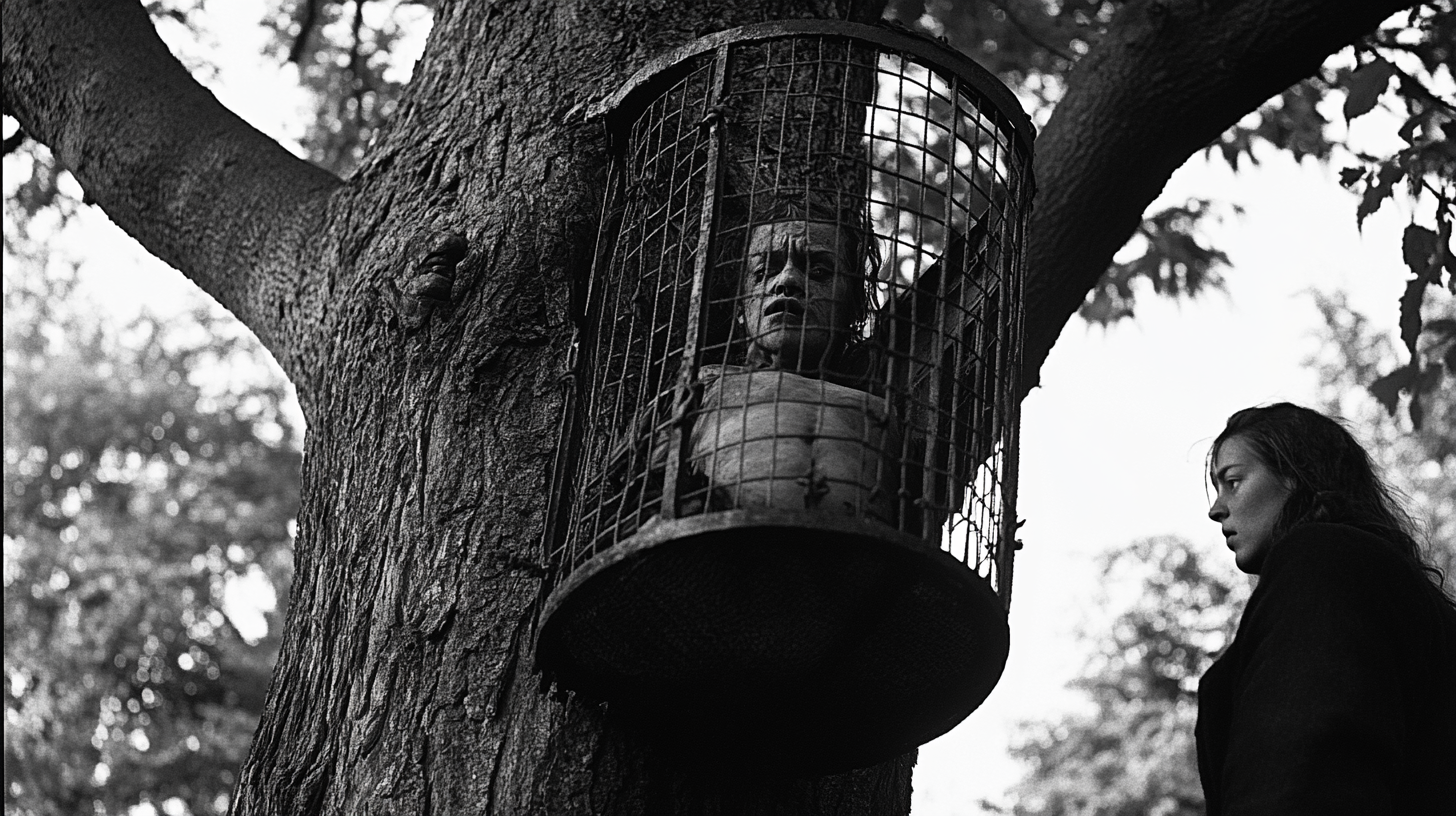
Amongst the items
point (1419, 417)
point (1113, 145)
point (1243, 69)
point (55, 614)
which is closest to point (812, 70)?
point (1113, 145)

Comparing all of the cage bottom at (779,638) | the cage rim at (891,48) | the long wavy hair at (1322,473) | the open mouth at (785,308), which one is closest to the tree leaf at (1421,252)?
the long wavy hair at (1322,473)

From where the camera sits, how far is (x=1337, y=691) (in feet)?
8.41

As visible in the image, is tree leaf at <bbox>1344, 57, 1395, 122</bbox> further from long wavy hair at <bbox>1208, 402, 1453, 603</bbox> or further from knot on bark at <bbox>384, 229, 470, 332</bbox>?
knot on bark at <bbox>384, 229, 470, 332</bbox>

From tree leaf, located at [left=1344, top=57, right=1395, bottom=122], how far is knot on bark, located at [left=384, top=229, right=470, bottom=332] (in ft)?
9.07

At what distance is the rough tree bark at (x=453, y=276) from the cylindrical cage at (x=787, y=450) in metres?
0.14

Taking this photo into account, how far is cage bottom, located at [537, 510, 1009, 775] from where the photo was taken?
2.49m

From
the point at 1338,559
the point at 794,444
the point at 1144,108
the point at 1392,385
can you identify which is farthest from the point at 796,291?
the point at 1392,385

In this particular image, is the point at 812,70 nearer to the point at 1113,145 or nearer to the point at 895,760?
the point at 1113,145

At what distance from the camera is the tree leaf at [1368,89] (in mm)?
4801

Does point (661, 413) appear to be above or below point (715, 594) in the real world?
above

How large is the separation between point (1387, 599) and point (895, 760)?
1074mm

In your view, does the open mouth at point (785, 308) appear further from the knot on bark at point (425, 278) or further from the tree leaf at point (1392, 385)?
the tree leaf at point (1392, 385)

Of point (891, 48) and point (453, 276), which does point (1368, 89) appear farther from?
point (453, 276)

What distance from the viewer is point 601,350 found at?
3.36 m
